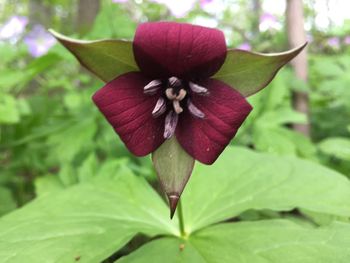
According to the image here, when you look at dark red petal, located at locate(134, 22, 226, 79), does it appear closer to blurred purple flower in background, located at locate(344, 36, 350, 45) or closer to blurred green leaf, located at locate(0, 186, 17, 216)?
blurred green leaf, located at locate(0, 186, 17, 216)

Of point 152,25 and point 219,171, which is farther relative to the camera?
point 219,171

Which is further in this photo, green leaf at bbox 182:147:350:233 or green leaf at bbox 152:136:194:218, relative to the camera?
green leaf at bbox 182:147:350:233

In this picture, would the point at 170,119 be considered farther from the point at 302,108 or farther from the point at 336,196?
the point at 302,108

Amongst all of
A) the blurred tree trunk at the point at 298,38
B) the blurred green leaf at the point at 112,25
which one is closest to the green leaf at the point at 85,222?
the blurred green leaf at the point at 112,25

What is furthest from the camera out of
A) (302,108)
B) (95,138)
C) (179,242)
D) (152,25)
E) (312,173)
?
(302,108)

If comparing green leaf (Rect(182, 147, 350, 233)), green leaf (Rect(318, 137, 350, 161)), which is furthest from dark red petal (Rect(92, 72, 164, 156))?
green leaf (Rect(318, 137, 350, 161))

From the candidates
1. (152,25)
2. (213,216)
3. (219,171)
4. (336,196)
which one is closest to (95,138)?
(219,171)

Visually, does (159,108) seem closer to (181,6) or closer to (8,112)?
(8,112)
